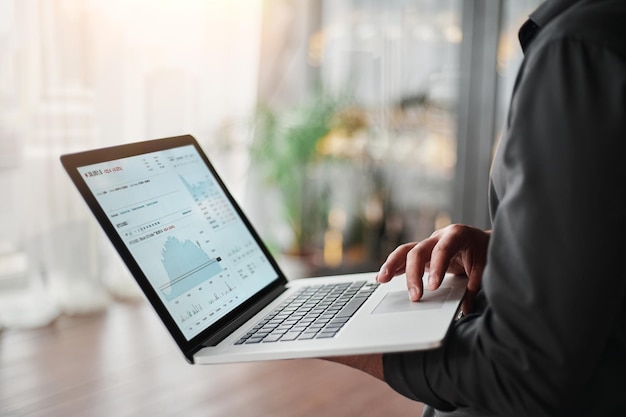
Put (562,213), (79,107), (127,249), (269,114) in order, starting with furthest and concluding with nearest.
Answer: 1. (269,114)
2. (79,107)
3. (127,249)
4. (562,213)

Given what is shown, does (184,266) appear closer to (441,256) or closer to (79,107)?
(441,256)

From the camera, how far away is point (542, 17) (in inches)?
32.9

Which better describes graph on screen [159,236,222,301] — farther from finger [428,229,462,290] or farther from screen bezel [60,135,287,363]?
finger [428,229,462,290]

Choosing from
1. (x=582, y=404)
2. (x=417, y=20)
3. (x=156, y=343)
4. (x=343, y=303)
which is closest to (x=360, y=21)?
(x=417, y=20)

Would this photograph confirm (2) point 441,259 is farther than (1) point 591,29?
Yes

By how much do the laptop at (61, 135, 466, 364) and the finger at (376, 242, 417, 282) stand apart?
0.04m

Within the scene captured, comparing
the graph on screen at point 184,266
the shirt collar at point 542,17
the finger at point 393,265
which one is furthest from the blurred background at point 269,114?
the shirt collar at point 542,17

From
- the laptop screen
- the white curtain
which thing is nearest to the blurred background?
the white curtain

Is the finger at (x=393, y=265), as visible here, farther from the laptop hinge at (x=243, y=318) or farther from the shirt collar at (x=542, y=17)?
the shirt collar at (x=542, y=17)

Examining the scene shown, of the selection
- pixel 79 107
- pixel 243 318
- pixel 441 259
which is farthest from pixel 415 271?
pixel 79 107

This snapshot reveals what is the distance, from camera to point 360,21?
363cm

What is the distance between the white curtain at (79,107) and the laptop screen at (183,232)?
5.57 ft

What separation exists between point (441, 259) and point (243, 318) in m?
0.32

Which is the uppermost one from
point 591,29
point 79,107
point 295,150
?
point 591,29
